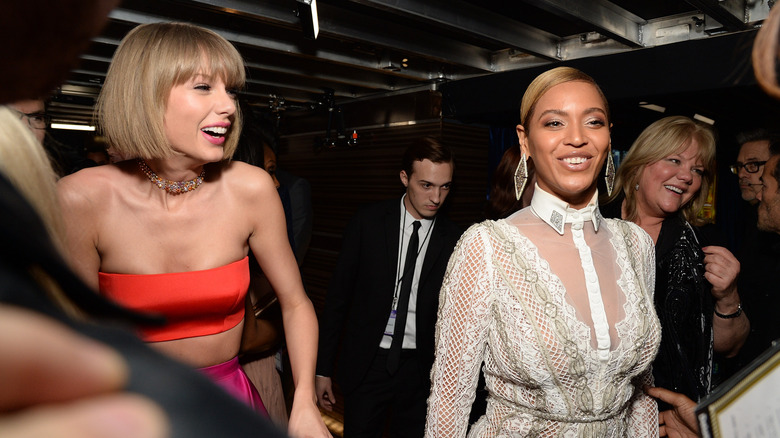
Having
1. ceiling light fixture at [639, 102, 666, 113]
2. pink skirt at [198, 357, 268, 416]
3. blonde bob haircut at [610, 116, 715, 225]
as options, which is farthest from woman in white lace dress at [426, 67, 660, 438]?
ceiling light fixture at [639, 102, 666, 113]

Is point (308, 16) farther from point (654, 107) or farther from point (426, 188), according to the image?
point (654, 107)

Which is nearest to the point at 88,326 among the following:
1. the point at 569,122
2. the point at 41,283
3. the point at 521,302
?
the point at 41,283

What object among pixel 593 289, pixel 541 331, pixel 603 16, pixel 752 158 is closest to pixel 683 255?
pixel 593 289

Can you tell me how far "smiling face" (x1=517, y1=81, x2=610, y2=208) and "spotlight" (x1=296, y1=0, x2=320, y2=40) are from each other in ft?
4.92

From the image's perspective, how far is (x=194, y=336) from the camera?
149 centimetres

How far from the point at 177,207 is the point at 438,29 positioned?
2.69 meters

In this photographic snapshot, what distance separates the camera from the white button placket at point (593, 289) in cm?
149

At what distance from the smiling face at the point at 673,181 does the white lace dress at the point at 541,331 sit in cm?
110

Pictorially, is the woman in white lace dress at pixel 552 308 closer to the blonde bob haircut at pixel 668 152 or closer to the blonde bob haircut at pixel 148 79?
the blonde bob haircut at pixel 148 79

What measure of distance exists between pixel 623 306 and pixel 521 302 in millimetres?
368

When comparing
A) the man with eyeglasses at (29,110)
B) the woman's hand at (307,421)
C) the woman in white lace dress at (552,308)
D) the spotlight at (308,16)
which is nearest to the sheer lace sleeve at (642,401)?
the woman in white lace dress at (552,308)

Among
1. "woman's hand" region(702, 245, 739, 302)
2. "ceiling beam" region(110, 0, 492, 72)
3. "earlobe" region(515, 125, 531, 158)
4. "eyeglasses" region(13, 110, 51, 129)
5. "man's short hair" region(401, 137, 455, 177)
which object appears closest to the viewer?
"eyeglasses" region(13, 110, 51, 129)

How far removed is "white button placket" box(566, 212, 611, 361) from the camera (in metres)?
1.49

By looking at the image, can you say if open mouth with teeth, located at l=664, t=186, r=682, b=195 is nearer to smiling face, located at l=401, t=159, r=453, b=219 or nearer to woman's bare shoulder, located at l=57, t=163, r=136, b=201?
smiling face, located at l=401, t=159, r=453, b=219
